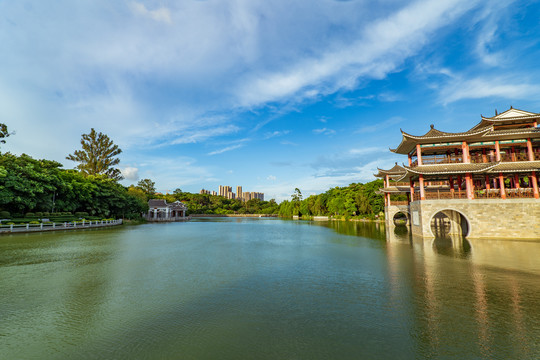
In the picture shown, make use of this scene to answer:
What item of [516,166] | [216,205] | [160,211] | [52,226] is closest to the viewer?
[516,166]

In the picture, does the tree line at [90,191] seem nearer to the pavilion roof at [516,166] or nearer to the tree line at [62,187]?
the tree line at [62,187]

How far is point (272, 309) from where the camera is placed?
5648mm

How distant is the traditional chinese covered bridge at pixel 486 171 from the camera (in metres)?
15.9

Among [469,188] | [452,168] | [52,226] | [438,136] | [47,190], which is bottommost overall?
[52,226]

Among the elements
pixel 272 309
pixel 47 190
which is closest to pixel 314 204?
pixel 47 190

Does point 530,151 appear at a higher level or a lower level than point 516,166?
higher

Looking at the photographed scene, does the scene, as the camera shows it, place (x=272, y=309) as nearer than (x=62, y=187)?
Yes

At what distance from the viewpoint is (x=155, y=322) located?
495cm

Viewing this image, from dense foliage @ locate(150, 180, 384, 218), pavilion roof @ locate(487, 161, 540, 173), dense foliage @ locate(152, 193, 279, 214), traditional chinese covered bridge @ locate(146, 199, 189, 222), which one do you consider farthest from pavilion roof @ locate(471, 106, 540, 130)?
dense foliage @ locate(152, 193, 279, 214)

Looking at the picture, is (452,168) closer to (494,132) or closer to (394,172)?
(494,132)

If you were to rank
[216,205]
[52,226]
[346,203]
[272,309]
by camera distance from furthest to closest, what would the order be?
[216,205]
[346,203]
[52,226]
[272,309]

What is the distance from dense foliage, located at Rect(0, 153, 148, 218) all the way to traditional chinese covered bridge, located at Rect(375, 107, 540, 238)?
1207 inches

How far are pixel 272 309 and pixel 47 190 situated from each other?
28235 mm

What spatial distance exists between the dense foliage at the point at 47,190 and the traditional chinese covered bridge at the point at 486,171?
3065 centimetres
